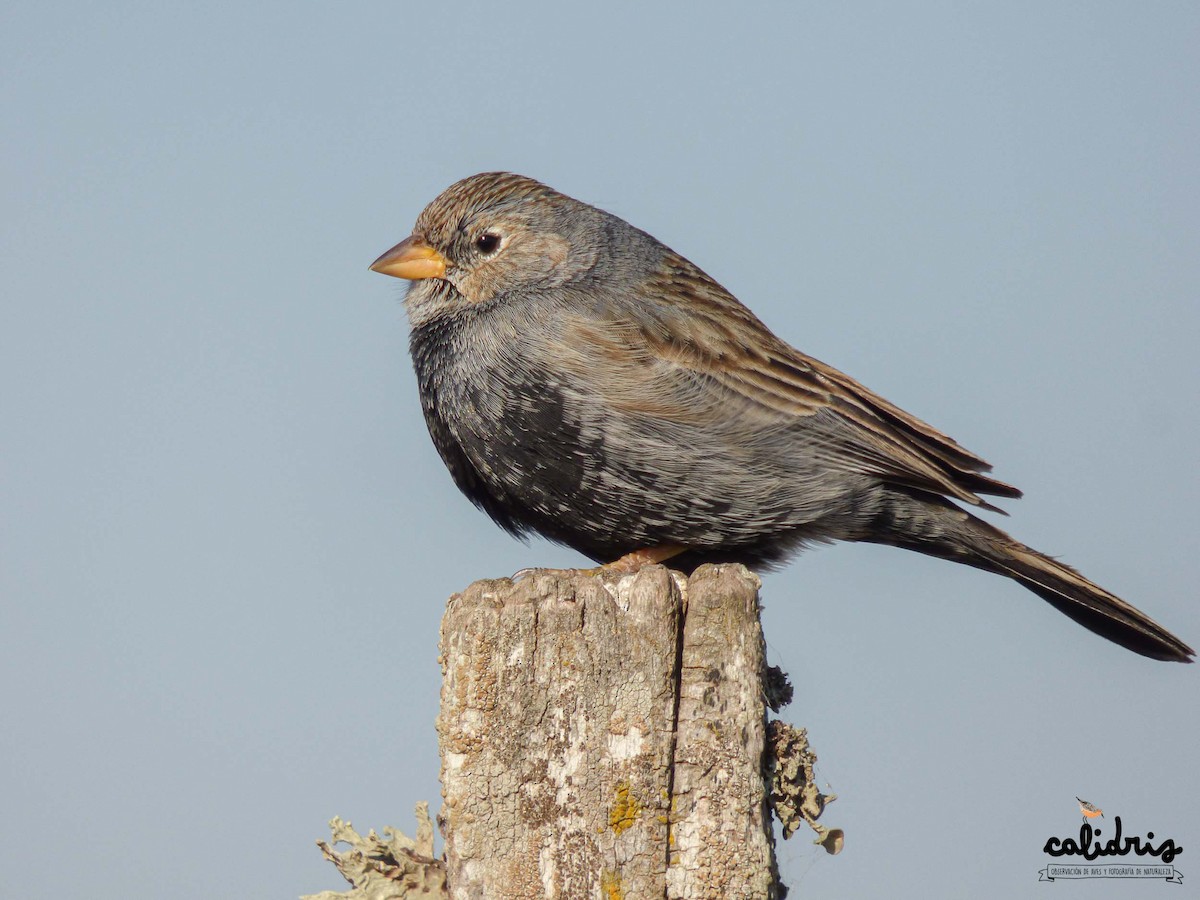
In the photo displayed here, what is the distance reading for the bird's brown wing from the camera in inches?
217

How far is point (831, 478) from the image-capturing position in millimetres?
5703

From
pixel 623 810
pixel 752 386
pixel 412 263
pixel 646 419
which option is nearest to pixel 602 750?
pixel 623 810

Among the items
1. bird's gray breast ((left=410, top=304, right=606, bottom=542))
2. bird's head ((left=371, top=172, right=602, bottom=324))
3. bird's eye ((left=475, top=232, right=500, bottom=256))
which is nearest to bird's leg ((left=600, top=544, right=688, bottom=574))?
bird's gray breast ((left=410, top=304, right=606, bottom=542))

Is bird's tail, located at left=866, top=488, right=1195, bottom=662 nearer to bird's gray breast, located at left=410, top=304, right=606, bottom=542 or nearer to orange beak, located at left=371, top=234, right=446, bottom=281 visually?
bird's gray breast, located at left=410, top=304, right=606, bottom=542

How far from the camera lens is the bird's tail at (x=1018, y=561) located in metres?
6.00

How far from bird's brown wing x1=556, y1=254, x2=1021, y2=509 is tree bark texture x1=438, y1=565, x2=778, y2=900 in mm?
1846

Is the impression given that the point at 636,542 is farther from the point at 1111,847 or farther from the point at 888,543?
the point at 1111,847

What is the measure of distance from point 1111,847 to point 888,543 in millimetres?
1637

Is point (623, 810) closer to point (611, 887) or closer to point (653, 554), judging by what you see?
point (611, 887)

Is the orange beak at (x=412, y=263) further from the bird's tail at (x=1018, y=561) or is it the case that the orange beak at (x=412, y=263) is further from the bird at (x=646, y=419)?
the bird's tail at (x=1018, y=561)

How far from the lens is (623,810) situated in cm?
339

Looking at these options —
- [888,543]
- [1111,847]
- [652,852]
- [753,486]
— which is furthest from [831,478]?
[652,852]

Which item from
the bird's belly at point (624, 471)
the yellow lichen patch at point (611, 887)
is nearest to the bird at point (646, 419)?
the bird's belly at point (624, 471)

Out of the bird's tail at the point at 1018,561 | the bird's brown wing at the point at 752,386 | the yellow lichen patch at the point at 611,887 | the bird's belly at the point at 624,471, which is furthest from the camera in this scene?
the bird's tail at the point at 1018,561
